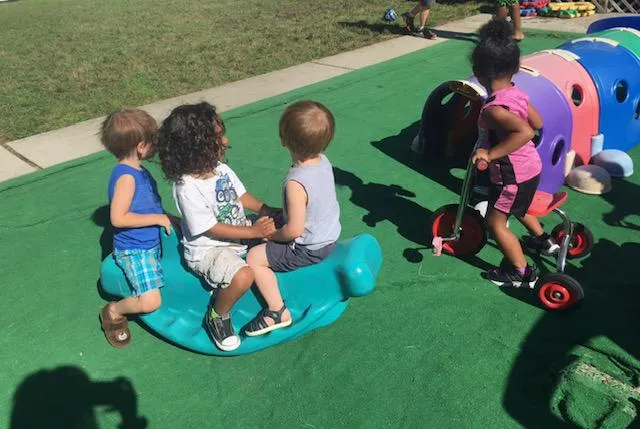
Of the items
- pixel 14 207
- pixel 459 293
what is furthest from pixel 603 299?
pixel 14 207

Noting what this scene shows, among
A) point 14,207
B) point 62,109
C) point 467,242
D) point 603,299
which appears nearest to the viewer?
point 603,299

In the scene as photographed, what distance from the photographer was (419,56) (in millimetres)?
8023

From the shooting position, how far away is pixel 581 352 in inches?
110

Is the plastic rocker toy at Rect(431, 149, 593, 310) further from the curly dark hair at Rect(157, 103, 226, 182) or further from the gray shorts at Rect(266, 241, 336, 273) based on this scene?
the curly dark hair at Rect(157, 103, 226, 182)

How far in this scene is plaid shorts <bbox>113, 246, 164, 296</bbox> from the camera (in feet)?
9.52

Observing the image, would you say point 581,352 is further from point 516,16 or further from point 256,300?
point 516,16

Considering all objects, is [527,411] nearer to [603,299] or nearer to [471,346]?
[471,346]

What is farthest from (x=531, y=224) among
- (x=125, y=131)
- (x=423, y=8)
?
(x=423, y=8)

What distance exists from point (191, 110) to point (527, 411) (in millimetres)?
2018

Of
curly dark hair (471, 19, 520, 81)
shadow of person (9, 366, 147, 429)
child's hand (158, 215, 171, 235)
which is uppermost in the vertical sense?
curly dark hair (471, 19, 520, 81)

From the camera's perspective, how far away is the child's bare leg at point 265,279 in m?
2.83

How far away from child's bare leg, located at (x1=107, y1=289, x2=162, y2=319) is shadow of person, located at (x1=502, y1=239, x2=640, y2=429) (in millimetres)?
1780

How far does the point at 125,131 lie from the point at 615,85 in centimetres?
388

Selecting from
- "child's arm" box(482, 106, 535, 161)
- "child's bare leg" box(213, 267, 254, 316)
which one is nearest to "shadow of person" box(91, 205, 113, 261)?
"child's bare leg" box(213, 267, 254, 316)
